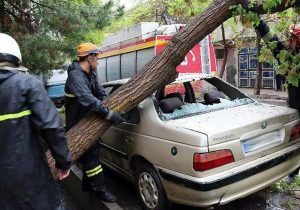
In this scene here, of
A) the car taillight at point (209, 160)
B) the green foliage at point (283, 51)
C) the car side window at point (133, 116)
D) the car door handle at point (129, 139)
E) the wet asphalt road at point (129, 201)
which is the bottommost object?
the wet asphalt road at point (129, 201)

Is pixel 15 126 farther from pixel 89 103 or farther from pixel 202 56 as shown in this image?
pixel 202 56

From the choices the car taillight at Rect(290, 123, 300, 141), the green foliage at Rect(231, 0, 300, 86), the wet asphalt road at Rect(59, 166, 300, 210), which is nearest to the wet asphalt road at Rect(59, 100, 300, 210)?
the wet asphalt road at Rect(59, 166, 300, 210)

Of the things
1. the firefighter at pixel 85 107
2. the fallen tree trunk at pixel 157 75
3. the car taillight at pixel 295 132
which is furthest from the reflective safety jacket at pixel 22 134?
the car taillight at pixel 295 132

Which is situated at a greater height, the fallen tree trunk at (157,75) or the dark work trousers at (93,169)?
the fallen tree trunk at (157,75)

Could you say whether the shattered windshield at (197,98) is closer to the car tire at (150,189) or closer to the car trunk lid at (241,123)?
the car trunk lid at (241,123)

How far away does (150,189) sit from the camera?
12.9 ft

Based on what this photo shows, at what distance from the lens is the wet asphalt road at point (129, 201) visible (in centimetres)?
405

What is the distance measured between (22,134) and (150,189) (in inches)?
74.2

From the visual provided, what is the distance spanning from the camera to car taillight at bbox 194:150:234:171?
3275 millimetres

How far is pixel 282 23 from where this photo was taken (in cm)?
434

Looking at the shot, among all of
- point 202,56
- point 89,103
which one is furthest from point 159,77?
point 202,56

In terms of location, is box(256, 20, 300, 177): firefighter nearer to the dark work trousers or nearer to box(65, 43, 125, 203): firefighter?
box(65, 43, 125, 203): firefighter

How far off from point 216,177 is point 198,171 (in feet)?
0.59

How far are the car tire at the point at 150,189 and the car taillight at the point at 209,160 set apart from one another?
2.12 feet
